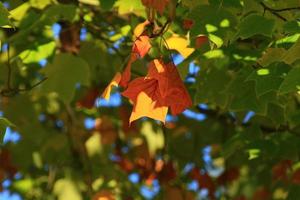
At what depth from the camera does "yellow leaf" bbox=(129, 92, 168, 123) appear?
2.17 metres

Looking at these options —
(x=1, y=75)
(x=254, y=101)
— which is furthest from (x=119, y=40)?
(x=254, y=101)

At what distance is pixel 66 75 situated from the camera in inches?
133

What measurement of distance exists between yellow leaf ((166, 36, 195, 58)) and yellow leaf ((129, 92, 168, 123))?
549 mm

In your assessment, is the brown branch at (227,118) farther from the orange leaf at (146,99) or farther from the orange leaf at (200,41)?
the orange leaf at (146,99)

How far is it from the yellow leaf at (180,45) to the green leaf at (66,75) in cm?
73

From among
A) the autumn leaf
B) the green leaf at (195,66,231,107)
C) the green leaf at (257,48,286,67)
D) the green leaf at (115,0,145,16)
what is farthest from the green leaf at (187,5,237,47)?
the autumn leaf

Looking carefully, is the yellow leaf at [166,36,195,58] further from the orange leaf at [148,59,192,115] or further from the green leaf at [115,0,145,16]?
the orange leaf at [148,59,192,115]

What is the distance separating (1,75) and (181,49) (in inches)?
50.7

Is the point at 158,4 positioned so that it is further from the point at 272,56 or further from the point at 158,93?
the point at 272,56

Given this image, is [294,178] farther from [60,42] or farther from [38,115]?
[38,115]

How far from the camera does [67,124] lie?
4.52 m

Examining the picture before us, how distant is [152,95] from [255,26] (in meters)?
0.45

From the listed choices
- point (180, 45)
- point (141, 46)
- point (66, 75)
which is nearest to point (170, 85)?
point (141, 46)

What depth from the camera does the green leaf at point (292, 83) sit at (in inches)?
82.9
